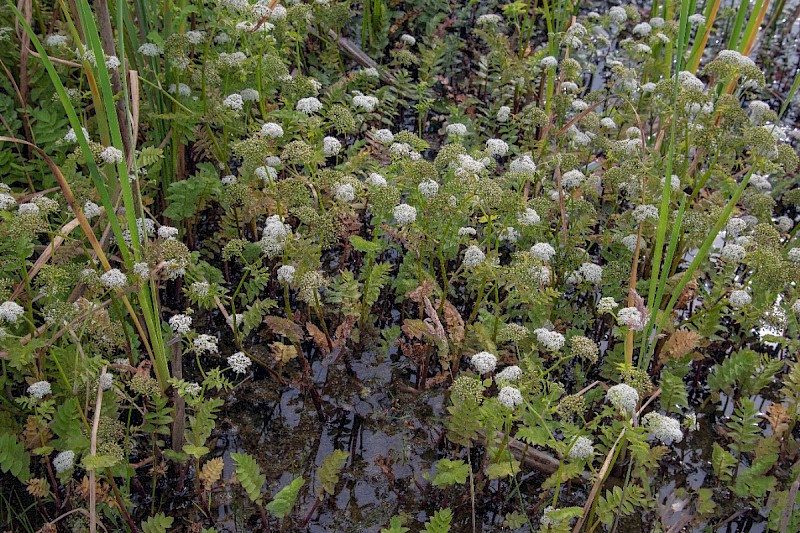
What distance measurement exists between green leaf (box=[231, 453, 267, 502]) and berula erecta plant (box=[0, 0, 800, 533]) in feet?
0.06

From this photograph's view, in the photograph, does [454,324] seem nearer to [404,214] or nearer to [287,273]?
[404,214]

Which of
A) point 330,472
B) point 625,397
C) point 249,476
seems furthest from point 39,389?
point 625,397

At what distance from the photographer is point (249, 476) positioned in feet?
9.83

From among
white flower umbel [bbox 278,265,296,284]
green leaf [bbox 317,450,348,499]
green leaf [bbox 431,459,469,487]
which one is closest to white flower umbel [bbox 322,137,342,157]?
white flower umbel [bbox 278,265,296,284]

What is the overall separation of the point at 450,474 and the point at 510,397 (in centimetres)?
48

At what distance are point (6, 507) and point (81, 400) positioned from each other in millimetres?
555

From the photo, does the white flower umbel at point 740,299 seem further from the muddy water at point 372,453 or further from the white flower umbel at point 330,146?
the white flower umbel at point 330,146

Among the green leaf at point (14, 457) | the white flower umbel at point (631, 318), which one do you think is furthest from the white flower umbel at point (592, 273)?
the green leaf at point (14, 457)

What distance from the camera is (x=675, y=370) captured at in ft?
12.3

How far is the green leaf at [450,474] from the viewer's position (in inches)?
121

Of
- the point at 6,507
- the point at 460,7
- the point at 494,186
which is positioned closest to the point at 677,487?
the point at 494,186

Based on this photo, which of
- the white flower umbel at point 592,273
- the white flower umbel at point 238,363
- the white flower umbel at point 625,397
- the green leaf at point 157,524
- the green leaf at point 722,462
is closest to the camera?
the white flower umbel at point 625,397

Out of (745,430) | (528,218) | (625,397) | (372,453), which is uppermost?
(528,218)

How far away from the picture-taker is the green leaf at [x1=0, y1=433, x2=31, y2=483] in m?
2.94
